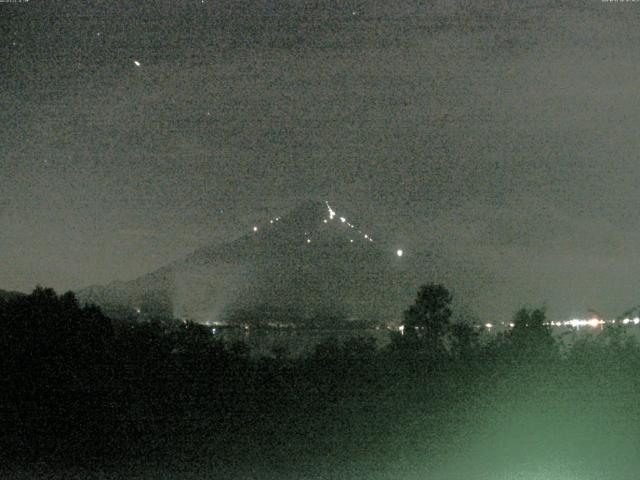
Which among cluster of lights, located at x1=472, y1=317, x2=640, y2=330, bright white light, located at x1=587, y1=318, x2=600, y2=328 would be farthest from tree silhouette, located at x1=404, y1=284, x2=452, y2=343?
bright white light, located at x1=587, y1=318, x2=600, y2=328

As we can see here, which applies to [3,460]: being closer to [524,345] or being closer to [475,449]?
[475,449]

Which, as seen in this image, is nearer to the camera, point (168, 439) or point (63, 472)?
point (63, 472)

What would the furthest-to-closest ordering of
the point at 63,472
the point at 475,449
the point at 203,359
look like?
1. the point at 203,359
2. the point at 475,449
3. the point at 63,472

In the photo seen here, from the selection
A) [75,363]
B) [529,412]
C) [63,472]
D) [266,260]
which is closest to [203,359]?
[75,363]

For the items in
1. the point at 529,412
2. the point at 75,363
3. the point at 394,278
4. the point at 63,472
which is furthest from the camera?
the point at 394,278

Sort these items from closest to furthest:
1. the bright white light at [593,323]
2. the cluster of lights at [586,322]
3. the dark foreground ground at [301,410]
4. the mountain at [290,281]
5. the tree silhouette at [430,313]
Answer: the dark foreground ground at [301,410] < the cluster of lights at [586,322] < the bright white light at [593,323] < the tree silhouette at [430,313] < the mountain at [290,281]

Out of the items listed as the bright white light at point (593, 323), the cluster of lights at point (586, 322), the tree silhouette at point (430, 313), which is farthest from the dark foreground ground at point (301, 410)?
the tree silhouette at point (430, 313)

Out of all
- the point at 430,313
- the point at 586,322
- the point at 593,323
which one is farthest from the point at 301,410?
the point at 430,313

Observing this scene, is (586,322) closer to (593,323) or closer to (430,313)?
(593,323)

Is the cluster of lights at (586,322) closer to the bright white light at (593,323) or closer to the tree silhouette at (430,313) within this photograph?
the bright white light at (593,323)
